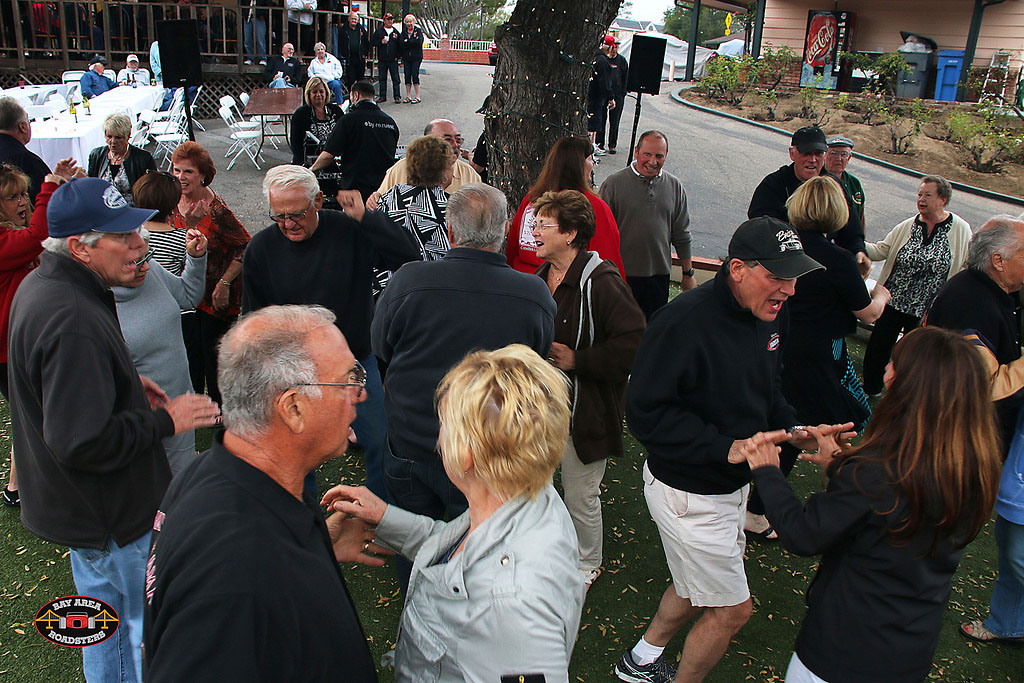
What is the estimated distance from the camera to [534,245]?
4035 millimetres

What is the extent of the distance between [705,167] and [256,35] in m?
11.4

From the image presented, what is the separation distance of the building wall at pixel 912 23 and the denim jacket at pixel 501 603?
79.4 feet

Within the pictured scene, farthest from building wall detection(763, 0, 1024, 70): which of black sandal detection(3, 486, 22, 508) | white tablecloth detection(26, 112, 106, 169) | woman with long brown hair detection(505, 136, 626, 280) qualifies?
black sandal detection(3, 486, 22, 508)

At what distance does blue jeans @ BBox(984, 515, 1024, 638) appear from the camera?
3064 millimetres

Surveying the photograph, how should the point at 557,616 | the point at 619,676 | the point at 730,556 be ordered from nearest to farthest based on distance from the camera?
the point at 557,616 < the point at 730,556 < the point at 619,676

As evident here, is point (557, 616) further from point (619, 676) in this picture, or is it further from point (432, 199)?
point (432, 199)

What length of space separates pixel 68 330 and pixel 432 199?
231cm

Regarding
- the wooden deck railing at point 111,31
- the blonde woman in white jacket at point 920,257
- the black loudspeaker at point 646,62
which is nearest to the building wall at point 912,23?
the wooden deck railing at point 111,31

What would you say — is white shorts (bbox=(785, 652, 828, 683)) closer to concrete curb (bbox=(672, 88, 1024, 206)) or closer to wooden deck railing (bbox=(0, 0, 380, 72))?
concrete curb (bbox=(672, 88, 1024, 206))

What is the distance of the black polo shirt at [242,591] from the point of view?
4.30 feet

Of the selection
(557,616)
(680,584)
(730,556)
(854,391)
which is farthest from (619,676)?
(854,391)

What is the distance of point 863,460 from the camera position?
6.59ft

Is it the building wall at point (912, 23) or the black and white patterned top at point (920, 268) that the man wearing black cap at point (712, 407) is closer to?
the black and white patterned top at point (920, 268)

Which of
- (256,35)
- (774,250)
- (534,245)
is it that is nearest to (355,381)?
(774,250)
